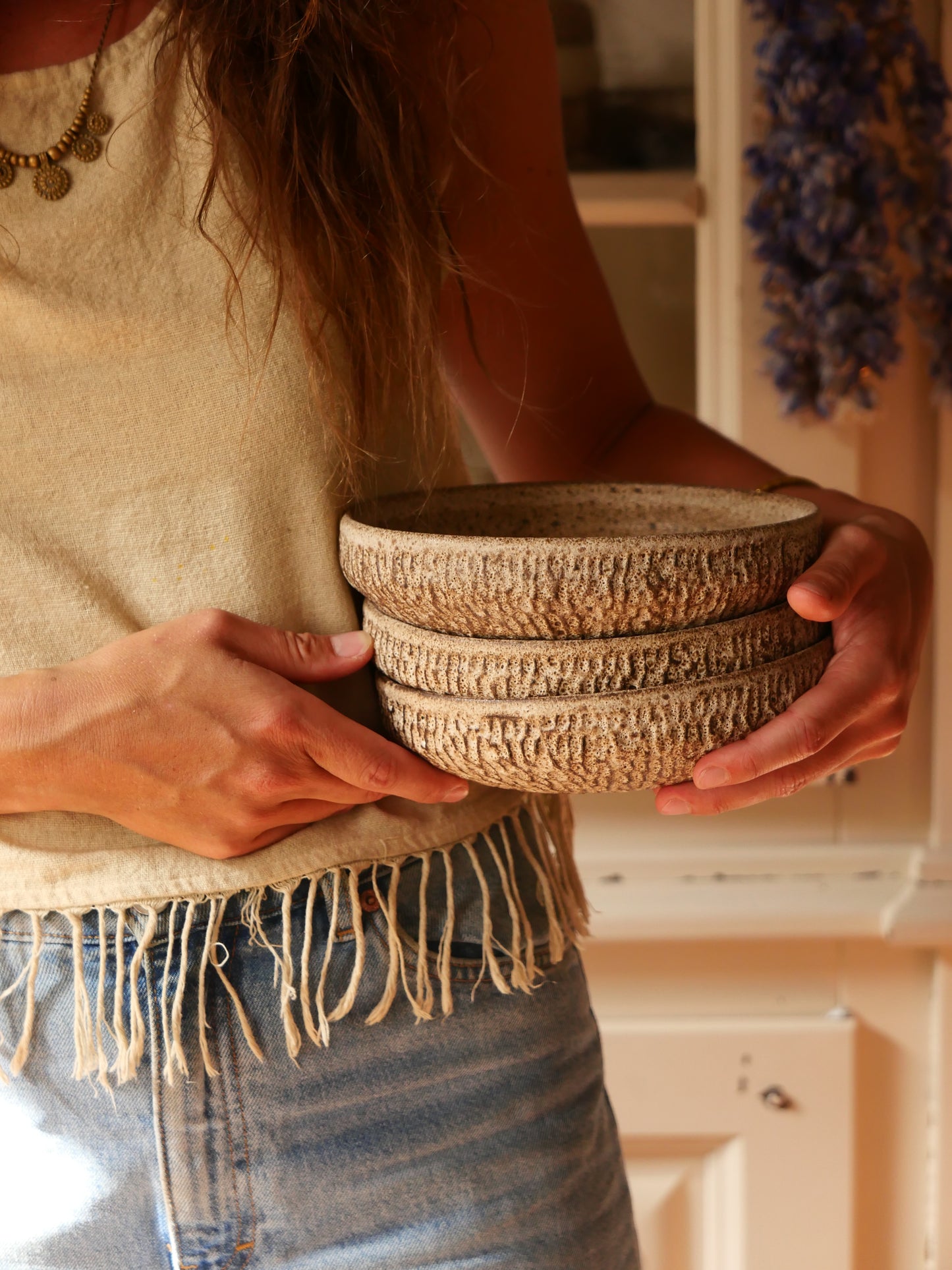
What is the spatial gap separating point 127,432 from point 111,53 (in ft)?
0.58

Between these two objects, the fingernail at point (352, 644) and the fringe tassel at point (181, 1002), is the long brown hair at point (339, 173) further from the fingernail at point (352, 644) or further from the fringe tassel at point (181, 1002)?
the fringe tassel at point (181, 1002)

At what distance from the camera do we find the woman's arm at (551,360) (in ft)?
1.71

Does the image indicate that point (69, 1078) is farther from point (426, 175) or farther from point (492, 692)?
point (426, 175)

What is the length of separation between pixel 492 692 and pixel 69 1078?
292 mm

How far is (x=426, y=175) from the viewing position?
0.56 metres

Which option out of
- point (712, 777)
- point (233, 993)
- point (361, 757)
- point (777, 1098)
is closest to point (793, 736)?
point (712, 777)

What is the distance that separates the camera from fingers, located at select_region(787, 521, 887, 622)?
0.43m

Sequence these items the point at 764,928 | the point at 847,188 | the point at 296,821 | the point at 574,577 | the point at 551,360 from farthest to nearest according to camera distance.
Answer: the point at 764,928
the point at 847,188
the point at 551,360
the point at 296,821
the point at 574,577

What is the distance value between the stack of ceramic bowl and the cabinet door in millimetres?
903

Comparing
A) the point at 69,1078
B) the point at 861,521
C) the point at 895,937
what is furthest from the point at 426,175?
the point at 895,937

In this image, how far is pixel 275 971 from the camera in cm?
52

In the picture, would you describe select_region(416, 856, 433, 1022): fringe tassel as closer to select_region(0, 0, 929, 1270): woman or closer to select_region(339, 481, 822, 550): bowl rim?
select_region(0, 0, 929, 1270): woman

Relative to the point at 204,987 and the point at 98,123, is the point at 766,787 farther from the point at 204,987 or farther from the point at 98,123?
the point at 98,123

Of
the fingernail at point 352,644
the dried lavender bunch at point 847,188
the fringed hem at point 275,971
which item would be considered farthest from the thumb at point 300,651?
the dried lavender bunch at point 847,188
